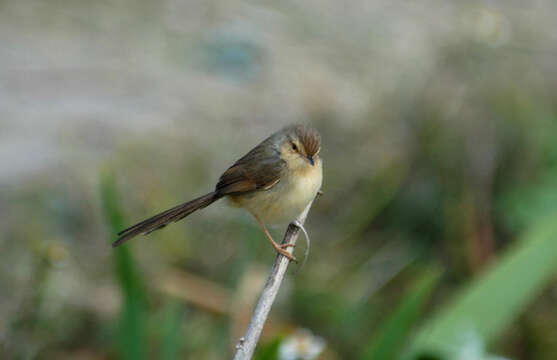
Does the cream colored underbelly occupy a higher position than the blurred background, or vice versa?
the blurred background

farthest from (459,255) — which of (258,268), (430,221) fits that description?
(258,268)

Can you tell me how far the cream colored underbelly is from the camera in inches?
93.7

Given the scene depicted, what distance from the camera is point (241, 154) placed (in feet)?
14.8

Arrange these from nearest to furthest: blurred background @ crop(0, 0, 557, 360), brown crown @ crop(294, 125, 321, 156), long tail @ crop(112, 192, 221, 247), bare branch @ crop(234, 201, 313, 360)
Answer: bare branch @ crop(234, 201, 313, 360) → long tail @ crop(112, 192, 221, 247) → brown crown @ crop(294, 125, 321, 156) → blurred background @ crop(0, 0, 557, 360)

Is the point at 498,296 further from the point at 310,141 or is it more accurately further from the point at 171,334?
the point at 171,334

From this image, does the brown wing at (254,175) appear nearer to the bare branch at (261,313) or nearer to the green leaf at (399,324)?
the bare branch at (261,313)

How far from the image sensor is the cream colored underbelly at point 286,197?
238 centimetres

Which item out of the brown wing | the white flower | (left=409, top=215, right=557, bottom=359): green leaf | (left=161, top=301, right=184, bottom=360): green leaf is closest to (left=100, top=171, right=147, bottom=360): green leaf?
(left=161, top=301, right=184, bottom=360): green leaf

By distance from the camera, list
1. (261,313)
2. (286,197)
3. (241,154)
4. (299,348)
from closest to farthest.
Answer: (261,313) → (299,348) → (286,197) → (241,154)

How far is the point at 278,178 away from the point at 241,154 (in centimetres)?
197

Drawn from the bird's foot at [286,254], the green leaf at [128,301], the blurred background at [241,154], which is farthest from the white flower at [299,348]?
the green leaf at [128,301]

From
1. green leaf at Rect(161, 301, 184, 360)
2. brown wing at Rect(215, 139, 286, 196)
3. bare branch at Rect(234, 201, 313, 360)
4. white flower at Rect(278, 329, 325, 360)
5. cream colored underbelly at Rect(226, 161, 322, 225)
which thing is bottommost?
bare branch at Rect(234, 201, 313, 360)

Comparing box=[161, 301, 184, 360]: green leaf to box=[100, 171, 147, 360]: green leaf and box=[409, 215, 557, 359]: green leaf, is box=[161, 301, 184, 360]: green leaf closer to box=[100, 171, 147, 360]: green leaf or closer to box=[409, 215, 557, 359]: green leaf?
box=[100, 171, 147, 360]: green leaf

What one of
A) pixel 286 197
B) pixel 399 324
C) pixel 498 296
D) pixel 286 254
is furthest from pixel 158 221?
pixel 498 296
